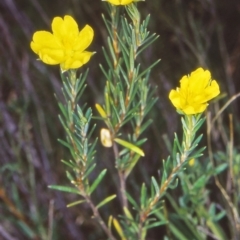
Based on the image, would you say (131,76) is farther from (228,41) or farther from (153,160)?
(228,41)

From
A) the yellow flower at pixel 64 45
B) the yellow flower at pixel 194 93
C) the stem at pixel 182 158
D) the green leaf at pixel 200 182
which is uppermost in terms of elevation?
the yellow flower at pixel 64 45

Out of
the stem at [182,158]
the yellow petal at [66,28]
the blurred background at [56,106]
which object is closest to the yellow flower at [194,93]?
the stem at [182,158]

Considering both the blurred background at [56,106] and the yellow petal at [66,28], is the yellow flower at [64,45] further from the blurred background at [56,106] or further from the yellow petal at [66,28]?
the blurred background at [56,106]

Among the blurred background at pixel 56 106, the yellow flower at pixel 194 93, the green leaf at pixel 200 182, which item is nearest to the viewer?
the yellow flower at pixel 194 93

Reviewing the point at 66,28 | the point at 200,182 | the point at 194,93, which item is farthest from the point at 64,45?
the point at 200,182

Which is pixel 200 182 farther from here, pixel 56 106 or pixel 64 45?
pixel 56 106

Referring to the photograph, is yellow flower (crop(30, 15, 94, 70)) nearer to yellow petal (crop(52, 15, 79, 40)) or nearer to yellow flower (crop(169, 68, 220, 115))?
yellow petal (crop(52, 15, 79, 40))

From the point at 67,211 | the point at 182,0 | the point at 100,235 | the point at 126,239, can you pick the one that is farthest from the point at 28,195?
the point at 182,0
